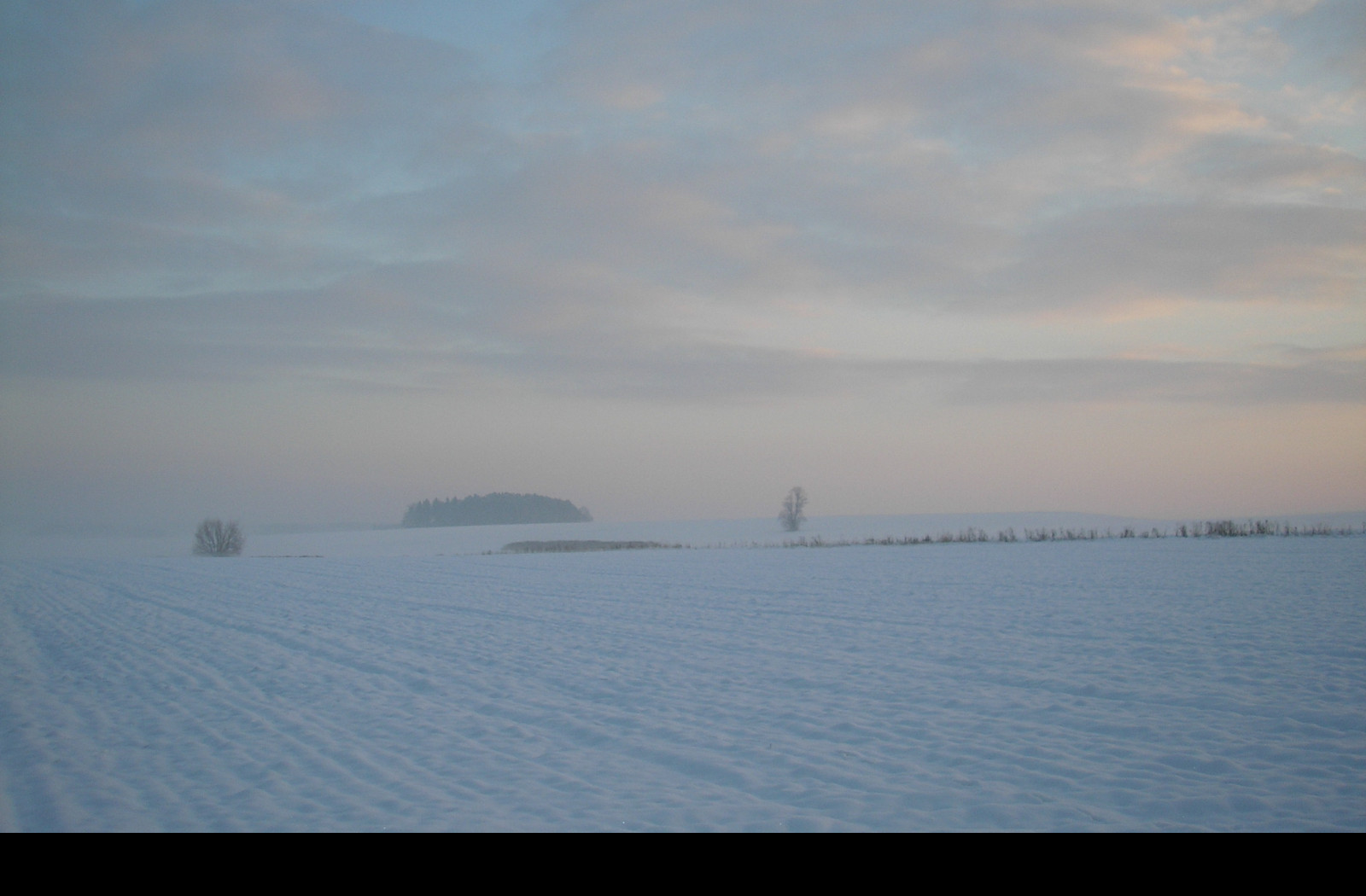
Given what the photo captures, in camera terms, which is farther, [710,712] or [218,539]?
[218,539]

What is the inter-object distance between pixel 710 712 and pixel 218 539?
236 ft

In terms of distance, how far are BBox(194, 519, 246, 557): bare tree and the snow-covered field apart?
2200 inches

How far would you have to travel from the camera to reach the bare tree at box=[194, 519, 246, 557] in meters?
65.5

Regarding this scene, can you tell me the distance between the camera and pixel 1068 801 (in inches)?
189

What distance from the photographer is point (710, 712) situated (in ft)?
24.2

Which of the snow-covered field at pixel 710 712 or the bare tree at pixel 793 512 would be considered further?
the bare tree at pixel 793 512

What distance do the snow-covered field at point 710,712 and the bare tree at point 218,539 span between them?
55.9m

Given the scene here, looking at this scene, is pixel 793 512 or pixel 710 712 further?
pixel 793 512

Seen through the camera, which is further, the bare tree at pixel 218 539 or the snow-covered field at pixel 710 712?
the bare tree at pixel 218 539

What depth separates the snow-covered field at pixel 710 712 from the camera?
4.94m

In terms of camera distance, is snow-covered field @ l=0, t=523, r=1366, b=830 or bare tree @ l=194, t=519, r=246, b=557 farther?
bare tree @ l=194, t=519, r=246, b=557

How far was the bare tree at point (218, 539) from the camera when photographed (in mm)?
65500
